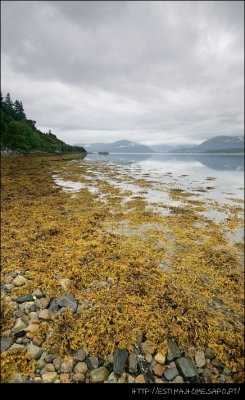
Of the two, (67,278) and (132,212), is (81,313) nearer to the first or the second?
(67,278)

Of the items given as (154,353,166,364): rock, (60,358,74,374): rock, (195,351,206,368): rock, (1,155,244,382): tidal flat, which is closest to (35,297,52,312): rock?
(1,155,244,382): tidal flat

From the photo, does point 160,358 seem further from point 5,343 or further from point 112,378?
point 5,343

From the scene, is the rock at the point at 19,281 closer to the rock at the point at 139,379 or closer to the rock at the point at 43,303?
the rock at the point at 43,303

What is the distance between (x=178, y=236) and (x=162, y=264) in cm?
270

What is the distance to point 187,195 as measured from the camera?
18297 mm

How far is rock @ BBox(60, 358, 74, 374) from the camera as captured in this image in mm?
3271

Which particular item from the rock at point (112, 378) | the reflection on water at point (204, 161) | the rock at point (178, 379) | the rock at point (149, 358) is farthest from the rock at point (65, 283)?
the reflection on water at point (204, 161)

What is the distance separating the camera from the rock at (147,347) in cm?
368

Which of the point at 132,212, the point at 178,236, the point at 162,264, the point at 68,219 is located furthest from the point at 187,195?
the point at 162,264

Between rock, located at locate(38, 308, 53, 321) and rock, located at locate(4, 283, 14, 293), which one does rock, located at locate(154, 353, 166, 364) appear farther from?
rock, located at locate(4, 283, 14, 293)

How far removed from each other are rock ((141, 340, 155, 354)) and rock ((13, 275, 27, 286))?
3.26 meters

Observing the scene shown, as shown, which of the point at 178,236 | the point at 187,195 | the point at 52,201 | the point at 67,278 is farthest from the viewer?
the point at 187,195

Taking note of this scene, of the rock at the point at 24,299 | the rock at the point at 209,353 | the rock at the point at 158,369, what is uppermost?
the rock at the point at 24,299

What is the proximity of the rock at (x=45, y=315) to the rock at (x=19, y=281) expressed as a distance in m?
1.26
